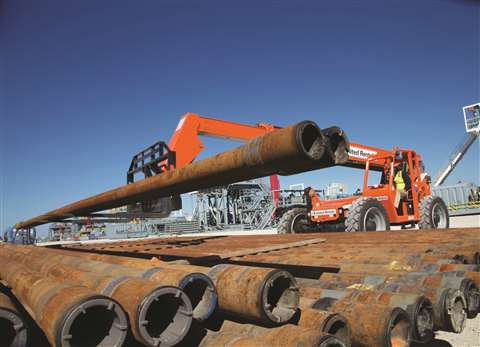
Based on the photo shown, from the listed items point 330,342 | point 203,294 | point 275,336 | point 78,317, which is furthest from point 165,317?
point 330,342

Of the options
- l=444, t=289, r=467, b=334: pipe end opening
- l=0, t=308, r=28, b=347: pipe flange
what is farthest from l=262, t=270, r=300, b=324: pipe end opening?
l=444, t=289, r=467, b=334: pipe end opening

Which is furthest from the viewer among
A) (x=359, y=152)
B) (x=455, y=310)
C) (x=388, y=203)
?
(x=359, y=152)

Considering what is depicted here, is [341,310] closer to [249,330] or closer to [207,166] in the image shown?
[249,330]

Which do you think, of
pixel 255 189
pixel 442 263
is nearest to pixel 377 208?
pixel 442 263

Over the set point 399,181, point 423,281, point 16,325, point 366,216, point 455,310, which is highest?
point 399,181

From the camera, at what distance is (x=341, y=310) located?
7.88 feet

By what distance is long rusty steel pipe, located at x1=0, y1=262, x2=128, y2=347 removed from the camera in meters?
1.52

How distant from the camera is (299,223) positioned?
1164 centimetres

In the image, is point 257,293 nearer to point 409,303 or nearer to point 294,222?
point 409,303

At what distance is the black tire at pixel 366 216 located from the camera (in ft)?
28.2

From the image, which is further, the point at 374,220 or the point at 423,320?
the point at 374,220

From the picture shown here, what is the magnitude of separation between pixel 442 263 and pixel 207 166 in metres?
2.66

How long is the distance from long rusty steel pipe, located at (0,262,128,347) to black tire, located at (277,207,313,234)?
9.60 m

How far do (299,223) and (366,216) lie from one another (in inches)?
122
